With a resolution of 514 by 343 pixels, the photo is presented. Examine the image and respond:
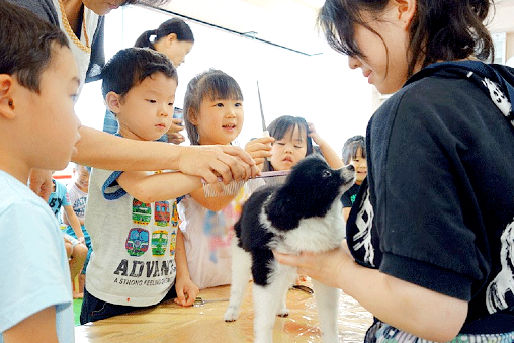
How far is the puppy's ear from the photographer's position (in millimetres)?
680

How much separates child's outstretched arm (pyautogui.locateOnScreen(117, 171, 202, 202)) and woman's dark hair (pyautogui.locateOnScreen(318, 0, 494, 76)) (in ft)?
1.40

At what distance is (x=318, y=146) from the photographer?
0.98 metres

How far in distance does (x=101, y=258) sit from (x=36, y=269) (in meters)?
0.64

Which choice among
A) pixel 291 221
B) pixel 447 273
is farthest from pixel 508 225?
pixel 291 221

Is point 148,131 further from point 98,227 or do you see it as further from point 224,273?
point 224,273

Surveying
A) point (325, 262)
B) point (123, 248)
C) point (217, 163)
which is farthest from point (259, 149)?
point (123, 248)

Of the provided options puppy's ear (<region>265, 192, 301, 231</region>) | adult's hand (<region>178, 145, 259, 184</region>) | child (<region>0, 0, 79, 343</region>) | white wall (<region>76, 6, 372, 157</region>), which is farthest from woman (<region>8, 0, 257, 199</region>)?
white wall (<region>76, 6, 372, 157</region>)

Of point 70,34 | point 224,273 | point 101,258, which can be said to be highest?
point 70,34

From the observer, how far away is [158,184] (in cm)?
86

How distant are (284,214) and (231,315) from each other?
0.35m

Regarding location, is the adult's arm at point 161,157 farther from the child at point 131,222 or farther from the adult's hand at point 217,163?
the child at point 131,222

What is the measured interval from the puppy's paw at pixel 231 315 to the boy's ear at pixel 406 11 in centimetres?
67

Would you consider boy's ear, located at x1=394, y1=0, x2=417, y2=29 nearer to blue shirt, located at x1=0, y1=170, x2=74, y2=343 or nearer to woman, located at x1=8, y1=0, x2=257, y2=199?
woman, located at x1=8, y1=0, x2=257, y2=199

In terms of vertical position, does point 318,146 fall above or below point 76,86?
below
